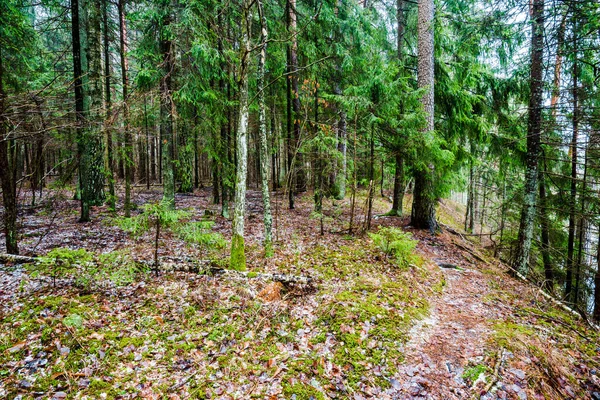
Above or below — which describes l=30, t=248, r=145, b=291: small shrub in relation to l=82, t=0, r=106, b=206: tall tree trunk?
below

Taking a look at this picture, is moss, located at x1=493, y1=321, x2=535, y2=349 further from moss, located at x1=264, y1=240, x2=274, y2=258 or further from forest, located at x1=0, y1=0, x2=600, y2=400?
moss, located at x1=264, y1=240, x2=274, y2=258

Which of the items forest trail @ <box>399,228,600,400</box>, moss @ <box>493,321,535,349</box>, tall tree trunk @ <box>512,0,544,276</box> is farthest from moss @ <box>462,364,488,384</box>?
tall tree trunk @ <box>512,0,544,276</box>

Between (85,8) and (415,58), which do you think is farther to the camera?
(415,58)

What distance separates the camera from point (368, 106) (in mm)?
8430

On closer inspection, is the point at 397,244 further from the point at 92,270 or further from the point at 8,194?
the point at 8,194

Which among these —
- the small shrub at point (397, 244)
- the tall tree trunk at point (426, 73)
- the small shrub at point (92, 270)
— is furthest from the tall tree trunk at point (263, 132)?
the tall tree trunk at point (426, 73)

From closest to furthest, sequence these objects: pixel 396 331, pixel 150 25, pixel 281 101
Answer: pixel 396 331, pixel 150 25, pixel 281 101

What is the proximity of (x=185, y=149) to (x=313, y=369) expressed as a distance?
8.97m

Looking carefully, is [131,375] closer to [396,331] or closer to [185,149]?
[396,331]

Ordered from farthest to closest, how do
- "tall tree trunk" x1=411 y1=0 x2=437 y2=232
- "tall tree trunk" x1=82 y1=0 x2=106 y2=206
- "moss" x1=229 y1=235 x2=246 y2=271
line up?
"tall tree trunk" x1=82 y1=0 x2=106 y2=206 → "tall tree trunk" x1=411 y1=0 x2=437 y2=232 → "moss" x1=229 y1=235 x2=246 y2=271

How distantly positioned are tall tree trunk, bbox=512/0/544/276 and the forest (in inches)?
1.6

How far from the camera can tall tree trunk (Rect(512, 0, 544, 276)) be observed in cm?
676

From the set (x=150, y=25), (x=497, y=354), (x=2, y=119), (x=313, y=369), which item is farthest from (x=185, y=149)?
(x=497, y=354)

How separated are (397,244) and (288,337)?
3836 mm
